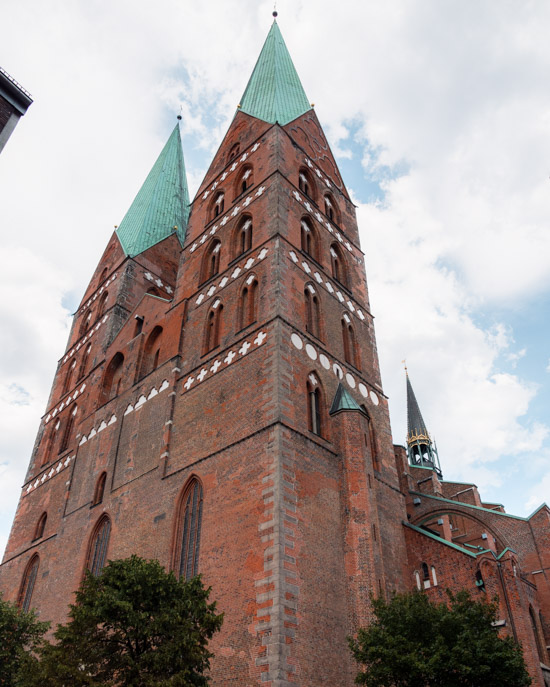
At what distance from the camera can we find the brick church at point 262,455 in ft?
46.0

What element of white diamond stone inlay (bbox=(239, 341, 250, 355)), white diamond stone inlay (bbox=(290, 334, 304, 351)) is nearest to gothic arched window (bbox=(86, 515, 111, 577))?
white diamond stone inlay (bbox=(239, 341, 250, 355))

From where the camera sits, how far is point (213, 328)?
68.1ft

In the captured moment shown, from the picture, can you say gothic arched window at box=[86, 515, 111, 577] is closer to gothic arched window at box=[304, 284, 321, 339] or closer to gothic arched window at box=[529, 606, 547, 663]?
gothic arched window at box=[304, 284, 321, 339]

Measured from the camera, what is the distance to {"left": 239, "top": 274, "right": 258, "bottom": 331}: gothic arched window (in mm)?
19448

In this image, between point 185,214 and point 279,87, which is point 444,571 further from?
point 185,214

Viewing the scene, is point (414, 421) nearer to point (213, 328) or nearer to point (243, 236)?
point (243, 236)

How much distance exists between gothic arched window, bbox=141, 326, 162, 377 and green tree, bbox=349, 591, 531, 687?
14.0 m

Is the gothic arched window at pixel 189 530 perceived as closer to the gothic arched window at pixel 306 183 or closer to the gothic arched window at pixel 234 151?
the gothic arched window at pixel 306 183

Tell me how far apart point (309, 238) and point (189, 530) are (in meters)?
12.1

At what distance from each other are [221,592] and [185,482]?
389cm

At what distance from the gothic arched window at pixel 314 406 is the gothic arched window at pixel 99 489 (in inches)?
354

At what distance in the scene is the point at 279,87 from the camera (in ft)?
98.2

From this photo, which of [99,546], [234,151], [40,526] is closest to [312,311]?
[99,546]

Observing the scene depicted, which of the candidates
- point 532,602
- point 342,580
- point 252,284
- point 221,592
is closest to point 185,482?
point 221,592
